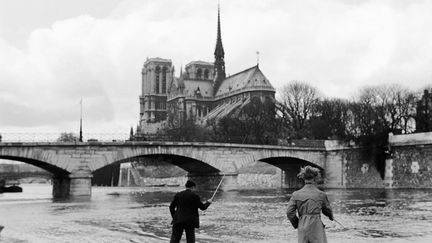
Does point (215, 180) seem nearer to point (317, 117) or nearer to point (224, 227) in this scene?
point (317, 117)

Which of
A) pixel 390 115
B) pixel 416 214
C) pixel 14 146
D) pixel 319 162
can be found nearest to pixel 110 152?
pixel 14 146

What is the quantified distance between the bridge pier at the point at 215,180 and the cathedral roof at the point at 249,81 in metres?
58.6

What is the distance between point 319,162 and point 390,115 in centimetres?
1355

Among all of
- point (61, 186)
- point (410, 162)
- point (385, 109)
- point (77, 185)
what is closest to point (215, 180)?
point (77, 185)

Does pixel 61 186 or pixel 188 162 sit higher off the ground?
pixel 188 162

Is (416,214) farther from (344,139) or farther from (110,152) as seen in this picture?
(344,139)

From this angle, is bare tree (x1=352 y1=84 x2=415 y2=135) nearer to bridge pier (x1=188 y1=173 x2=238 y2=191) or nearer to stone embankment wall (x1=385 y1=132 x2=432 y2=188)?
stone embankment wall (x1=385 y1=132 x2=432 y2=188)

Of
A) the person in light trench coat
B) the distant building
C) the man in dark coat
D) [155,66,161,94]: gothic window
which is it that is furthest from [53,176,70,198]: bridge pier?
[155,66,161,94]: gothic window

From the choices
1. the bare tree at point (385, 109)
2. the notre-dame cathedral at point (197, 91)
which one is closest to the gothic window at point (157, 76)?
the notre-dame cathedral at point (197, 91)

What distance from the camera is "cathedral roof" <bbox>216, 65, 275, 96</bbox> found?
11550cm

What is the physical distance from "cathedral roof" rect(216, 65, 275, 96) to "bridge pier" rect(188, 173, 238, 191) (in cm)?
5857

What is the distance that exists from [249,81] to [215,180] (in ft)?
215

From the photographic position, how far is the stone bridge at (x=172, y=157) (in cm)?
4316

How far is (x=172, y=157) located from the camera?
2068 inches
